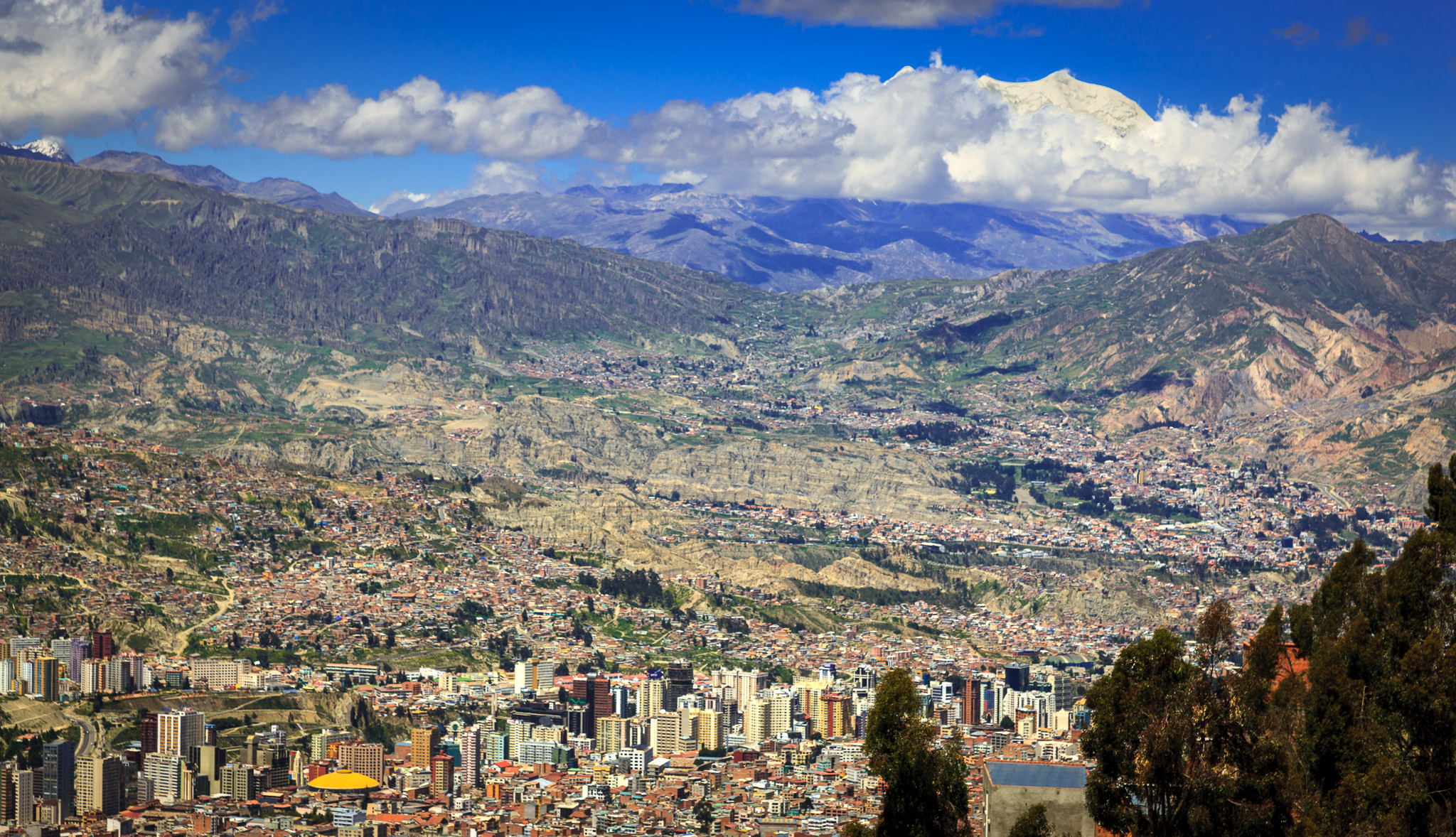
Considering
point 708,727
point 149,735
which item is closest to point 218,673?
point 149,735

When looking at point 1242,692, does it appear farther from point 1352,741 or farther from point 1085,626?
point 1085,626

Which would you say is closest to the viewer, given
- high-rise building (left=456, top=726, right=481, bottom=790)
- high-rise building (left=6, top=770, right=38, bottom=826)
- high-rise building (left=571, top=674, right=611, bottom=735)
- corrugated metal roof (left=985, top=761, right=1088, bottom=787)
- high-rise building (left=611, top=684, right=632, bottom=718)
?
corrugated metal roof (left=985, top=761, right=1088, bottom=787)

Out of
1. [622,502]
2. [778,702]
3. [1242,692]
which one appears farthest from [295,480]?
[1242,692]

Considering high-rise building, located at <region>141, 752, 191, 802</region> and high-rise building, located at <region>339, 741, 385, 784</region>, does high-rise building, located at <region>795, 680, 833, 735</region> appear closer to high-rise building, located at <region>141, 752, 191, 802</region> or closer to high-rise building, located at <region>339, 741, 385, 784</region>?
high-rise building, located at <region>339, 741, 385, 784</region>

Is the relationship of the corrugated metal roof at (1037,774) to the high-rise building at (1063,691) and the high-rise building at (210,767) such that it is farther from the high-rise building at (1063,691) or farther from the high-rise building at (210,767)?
the high-rise building at (1063,691)

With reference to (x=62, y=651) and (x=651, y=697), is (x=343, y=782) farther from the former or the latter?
(x=62, y=651)

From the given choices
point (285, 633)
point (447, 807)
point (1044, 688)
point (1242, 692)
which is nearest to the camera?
point (1242, 692)

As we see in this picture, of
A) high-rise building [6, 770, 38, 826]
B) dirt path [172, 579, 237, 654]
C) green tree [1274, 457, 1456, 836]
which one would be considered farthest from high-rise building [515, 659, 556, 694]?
green tree [1274, 457, 1456, 836]
